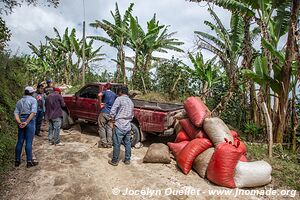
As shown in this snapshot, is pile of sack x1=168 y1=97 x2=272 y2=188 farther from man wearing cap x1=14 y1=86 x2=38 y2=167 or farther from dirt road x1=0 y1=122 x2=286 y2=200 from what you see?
man wearing cap x1=14 y1=86 x2=38 y2=167

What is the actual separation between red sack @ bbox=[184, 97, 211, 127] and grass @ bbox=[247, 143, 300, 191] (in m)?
1.52

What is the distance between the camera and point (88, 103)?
7715mm

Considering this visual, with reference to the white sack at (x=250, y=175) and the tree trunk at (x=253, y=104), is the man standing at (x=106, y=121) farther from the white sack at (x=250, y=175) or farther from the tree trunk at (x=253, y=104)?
the tree trunk at (x=253, y=104)

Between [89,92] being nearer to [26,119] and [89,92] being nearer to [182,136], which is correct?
[26,119]

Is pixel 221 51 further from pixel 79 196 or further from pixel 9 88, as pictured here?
pixel 9 88

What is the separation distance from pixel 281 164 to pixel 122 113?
364 cm

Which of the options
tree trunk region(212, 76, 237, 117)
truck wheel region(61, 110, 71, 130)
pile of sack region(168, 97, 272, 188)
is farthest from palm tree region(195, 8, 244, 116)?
truck wheel region(61, 110, 71, 130)

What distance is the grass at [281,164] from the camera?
4684 millimetres

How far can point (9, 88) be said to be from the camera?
30.2 ft

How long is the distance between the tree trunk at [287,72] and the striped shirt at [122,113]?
169 inches

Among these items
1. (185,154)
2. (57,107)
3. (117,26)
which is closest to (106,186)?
(185,154)

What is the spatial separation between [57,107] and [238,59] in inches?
261

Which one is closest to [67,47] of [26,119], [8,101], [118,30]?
[118,30]

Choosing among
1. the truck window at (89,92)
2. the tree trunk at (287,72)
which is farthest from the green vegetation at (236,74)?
the truck window at (89,92)
